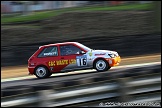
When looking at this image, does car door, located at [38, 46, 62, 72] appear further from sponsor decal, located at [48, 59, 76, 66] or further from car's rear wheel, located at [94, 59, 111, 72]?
car's rear wheel, located at [94, 59, 111, 72]

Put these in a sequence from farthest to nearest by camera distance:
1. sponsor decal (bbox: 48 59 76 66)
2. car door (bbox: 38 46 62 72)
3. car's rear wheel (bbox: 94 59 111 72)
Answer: car door (bbox: 38 46 62 72)
sponsor decal (bbox: 48 59 76 66)
car's rear wheel (bbox: 94 59 111 72)

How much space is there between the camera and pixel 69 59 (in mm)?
10367

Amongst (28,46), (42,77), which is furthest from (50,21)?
(42,77)

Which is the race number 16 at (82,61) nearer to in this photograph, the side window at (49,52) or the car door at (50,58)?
the car door at (50,58)

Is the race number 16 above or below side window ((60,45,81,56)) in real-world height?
below

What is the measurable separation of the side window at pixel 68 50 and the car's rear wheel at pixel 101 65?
2.33 ft

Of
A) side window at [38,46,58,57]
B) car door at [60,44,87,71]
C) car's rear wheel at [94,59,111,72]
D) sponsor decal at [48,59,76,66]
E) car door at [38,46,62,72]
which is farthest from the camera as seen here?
side window at [38,46,58,57]

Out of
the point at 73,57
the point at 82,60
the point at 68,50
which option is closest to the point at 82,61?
the point at 82,60

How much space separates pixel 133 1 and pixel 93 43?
2056 centimetres

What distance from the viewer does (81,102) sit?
5.30 meters

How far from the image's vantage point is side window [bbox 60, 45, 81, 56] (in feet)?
34.4

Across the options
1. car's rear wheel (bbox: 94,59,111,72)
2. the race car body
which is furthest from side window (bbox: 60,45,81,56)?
car's rear wheel (bbox: 94,59,111,72)

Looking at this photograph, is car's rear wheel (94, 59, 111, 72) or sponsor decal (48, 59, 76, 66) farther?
sponsor decal (48, 59, 76, 66)

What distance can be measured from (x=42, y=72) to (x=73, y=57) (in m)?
1.13
